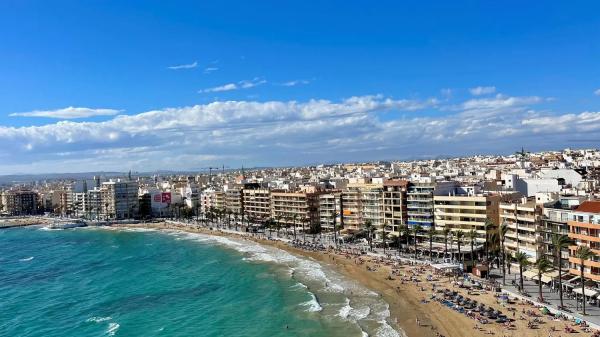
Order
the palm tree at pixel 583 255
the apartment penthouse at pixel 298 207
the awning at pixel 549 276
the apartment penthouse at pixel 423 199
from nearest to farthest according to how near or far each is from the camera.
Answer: the palm tree at pixel 583 255
the awning at pixel 549 276
the apartment penthouse at pixel 423 199
the apartment penthouse at pixel 298 207

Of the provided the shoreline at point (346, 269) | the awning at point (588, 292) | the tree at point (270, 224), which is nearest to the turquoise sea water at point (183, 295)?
the shoreline at point (346, 269)

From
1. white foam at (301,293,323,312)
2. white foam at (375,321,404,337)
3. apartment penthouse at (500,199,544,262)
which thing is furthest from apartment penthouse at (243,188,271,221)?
white foam at (375,321,404,337)

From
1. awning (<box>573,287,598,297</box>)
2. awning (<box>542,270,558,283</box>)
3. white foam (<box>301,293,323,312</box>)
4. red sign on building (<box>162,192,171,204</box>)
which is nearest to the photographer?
awning (<box>573,287,598,297</box>)

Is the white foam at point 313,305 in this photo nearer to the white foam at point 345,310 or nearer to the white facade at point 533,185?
the white foam at point 345,310

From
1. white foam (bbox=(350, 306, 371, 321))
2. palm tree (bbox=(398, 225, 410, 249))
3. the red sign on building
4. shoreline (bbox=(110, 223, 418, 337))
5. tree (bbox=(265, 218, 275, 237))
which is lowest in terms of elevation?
shoreline (bbox=(110, 223, 418, 337))

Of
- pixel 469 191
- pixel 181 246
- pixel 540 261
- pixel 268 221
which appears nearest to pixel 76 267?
pixel 181 246

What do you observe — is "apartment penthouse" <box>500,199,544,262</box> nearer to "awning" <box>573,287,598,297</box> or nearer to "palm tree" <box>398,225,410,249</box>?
"awning" <box>573,287,598,297</box>

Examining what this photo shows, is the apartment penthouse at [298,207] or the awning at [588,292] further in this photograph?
the apartment penthouse at [298,207]
